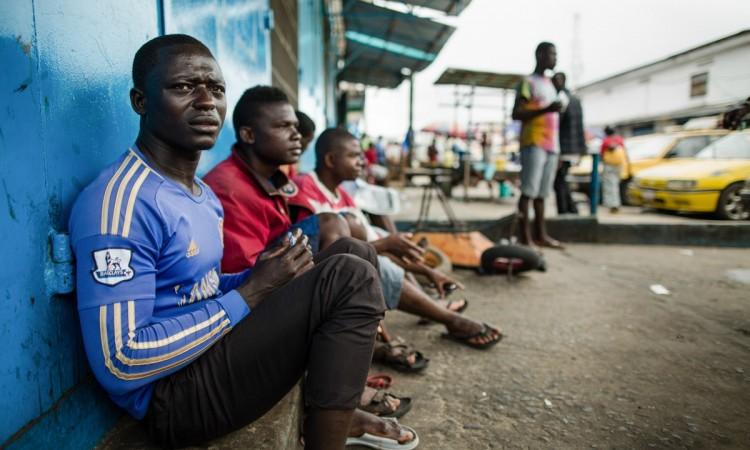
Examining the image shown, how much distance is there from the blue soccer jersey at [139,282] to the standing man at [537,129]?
429 centimetres

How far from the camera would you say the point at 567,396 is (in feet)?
7.19

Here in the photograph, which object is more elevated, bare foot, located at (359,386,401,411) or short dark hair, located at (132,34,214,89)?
short dark hair, located at (132,34,214,89)

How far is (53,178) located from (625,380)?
2.53m

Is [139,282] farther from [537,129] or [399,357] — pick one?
[537,129]

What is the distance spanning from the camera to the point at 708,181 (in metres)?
7.89

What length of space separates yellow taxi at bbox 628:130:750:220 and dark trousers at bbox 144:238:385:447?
8424 mm

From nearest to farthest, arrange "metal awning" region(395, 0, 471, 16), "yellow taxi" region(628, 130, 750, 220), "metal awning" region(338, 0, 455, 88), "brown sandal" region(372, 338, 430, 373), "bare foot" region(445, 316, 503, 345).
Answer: "brown sandal" region(372, 338, 430, 373) → "bare foot" region(445, 316, 503, 345) → "metal awning" region(395, 0, 471, 16) → "yellow taxi" region(628, 130, 750, 220) → "metal awning" region(338, 0, 455, 88)

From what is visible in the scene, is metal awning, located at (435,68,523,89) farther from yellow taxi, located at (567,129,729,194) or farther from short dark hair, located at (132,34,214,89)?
short dark hair, located at (132,34,214,89)

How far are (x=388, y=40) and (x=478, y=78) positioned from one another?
228cm

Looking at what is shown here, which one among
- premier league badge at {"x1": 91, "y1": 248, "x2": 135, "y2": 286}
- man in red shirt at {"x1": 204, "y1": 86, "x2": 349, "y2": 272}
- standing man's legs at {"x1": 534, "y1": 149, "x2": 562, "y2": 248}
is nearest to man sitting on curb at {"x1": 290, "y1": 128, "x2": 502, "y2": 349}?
man in red shirt at {"x1": 204, "y1": 86, "x2": 349, "y2": 272}

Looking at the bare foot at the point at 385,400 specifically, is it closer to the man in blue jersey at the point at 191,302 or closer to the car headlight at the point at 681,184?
the man in blue jersey at the point at 191,302

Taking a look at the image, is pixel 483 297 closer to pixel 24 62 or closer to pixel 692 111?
pixel 24 62

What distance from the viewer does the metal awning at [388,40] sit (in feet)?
29.4

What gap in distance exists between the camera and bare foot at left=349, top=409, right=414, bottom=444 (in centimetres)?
182
